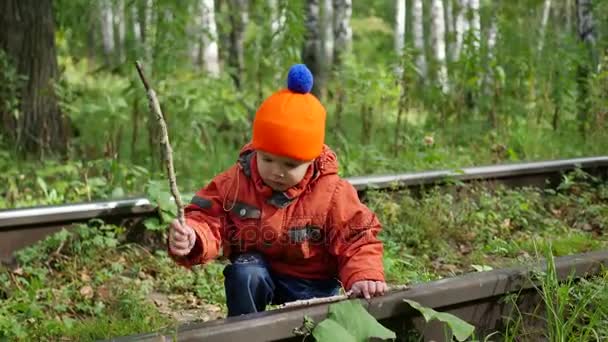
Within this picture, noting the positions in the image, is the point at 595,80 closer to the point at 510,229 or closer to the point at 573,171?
the point at 573,171

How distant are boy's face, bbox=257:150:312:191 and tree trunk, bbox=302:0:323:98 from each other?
9.77 m

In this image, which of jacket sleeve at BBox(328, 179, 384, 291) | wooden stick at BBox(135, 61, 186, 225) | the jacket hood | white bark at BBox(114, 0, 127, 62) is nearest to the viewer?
wooden stick at BBox(135, 61, 186, 225)

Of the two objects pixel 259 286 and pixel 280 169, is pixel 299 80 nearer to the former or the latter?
pixel 280 169

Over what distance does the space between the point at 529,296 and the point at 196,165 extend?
4.61 metres

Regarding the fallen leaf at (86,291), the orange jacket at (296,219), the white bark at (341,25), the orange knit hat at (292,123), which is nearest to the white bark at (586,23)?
the white bark at (341,25)

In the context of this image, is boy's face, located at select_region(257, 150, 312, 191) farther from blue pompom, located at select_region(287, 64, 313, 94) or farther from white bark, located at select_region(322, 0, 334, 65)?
white bark, located at select_region(322, 0, 334, 65)

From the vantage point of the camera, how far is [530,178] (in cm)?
649

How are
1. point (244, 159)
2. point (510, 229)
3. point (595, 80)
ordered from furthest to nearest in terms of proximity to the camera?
point (595, 80)
point (510, 229)
point (244, 159)

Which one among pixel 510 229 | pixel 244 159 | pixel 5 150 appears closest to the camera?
pixel 244 159

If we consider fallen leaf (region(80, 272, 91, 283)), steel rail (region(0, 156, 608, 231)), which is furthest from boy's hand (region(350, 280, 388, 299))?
steel rail (region(0, 156, 608, 231))

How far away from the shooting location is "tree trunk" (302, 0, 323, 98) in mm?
12852

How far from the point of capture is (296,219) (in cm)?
293

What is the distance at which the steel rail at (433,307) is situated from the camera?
7.97 ft

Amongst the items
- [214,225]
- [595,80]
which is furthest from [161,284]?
[595,80]
